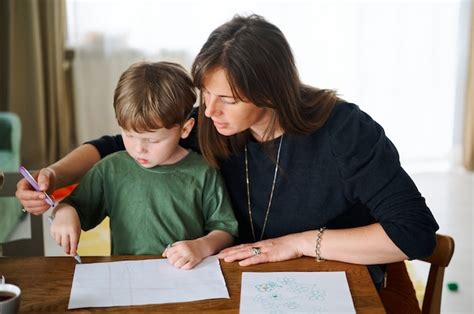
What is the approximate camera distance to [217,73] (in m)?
1.58

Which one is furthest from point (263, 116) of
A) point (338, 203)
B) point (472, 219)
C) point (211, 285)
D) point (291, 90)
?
point (472, 219)

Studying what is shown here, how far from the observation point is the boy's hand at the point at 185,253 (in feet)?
5.17

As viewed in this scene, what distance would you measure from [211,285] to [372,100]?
3.44 meters

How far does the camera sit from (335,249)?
1629 millimetres

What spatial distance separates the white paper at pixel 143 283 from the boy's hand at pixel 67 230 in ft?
0.15

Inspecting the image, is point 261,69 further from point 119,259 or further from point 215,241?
point 119,259

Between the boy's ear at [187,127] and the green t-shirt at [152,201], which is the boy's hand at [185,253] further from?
the boy's ear at [187,127]

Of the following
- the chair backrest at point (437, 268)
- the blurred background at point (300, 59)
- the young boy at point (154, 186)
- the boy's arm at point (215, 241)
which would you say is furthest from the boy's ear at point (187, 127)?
the blurred background at point (300, 59)

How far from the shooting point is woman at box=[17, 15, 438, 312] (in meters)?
1.60

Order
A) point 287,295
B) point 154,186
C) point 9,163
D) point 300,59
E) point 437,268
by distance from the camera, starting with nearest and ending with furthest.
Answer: point 287,295 < point 154,186 < point 437,268 < point 9,163 < point 300,59

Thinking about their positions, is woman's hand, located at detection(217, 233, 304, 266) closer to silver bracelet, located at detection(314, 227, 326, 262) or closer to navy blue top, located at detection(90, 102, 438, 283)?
silver bracelet, located at detection(314, 227, 326, 262)

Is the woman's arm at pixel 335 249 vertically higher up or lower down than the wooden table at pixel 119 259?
higher up

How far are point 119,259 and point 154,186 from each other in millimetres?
180

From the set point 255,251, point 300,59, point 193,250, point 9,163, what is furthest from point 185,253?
point 300,59
